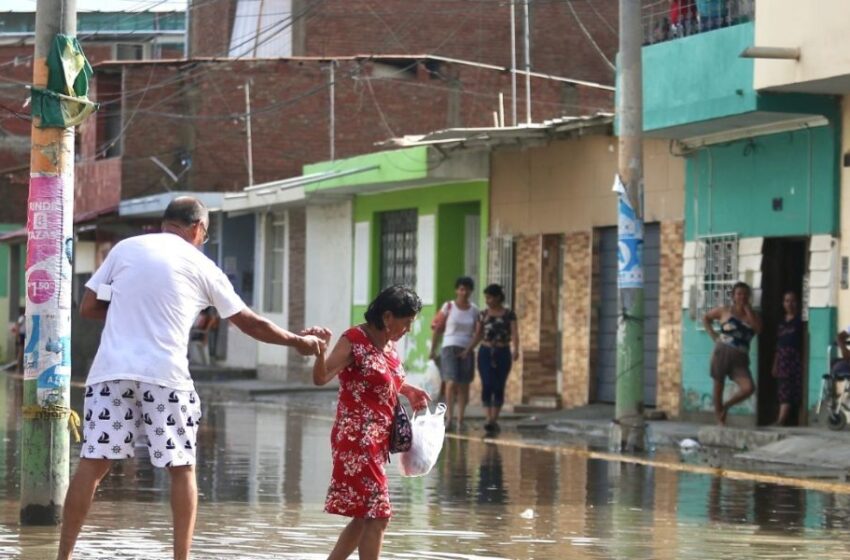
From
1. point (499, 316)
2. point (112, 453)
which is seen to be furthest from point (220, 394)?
point (112, 453)

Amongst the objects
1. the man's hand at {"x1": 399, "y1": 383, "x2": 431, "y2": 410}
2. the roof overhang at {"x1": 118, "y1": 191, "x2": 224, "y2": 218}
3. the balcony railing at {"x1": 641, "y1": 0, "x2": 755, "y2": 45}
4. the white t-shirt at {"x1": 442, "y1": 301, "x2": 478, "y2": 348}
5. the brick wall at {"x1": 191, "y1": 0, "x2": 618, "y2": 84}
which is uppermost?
the brick wall at {"x1": 191, "y1": 0, "x2": 618, "y2": 84}

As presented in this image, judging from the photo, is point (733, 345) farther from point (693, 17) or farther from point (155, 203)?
point (155, 203)

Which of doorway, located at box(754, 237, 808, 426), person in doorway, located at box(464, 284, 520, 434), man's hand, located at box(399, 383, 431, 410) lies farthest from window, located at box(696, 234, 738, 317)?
man's hand, located at box(399, 383, 431, 410)

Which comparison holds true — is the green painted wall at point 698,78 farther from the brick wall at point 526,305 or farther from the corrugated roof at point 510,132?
the brick wall at point 526,305

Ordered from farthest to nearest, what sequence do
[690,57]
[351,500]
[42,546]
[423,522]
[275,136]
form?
[275,136] < [690,57] < [423,522] < [42,546] < [351,500]

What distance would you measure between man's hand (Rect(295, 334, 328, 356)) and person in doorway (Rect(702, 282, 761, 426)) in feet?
43.9

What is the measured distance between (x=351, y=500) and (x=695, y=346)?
15.6 metres

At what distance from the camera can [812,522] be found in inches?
502

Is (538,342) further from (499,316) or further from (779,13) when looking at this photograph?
(779,13)

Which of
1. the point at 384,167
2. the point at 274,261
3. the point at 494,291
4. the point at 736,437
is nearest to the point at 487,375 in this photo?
the point at 494,291

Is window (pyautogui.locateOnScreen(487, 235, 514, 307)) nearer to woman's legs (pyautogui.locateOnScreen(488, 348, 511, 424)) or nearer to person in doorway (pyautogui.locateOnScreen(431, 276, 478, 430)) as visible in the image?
person in doorway (pyautogui.locateOnScreen(431, 276, 478, 430))

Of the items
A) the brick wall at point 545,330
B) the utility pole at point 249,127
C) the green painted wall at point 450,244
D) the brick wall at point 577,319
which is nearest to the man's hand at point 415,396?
the brick wall at point 577,319

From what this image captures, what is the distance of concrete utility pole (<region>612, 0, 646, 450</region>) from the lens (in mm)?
19328

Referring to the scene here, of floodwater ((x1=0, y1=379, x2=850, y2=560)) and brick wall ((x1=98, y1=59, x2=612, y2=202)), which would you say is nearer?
floodwater ((x1=0, y1=379, x2=850, y2=560))
